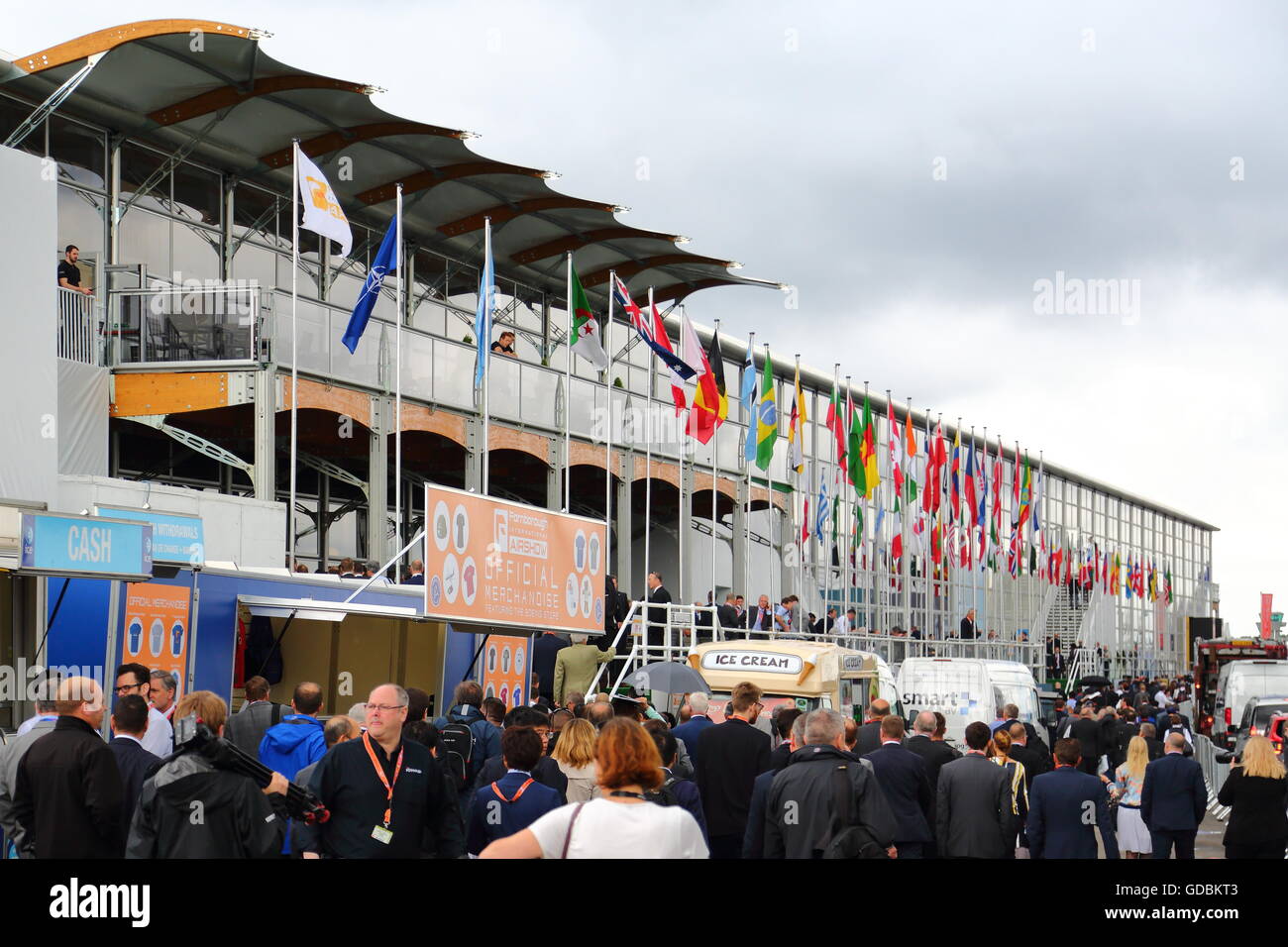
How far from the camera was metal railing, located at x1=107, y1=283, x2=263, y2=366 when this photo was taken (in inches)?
1010

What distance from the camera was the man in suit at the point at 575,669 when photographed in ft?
67.9

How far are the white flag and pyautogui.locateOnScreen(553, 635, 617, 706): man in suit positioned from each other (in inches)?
242

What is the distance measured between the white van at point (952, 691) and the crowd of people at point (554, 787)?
8740 millimetres

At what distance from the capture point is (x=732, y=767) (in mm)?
11812

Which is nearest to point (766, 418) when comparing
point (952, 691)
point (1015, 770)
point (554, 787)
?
point (952, 691)

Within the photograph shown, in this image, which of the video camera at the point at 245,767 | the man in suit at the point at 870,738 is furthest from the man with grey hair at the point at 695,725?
the video camera at the point at 245,767

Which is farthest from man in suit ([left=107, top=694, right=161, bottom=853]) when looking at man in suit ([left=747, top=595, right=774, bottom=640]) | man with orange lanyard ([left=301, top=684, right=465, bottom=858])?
man in suit ([left=747, top=595, right=774, bottom=640])

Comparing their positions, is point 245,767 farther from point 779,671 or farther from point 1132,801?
point 779,671

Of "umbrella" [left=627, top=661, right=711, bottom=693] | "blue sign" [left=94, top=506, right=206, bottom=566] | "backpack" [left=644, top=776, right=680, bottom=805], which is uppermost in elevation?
"blue sign" [left=94, top=506, right=206, bottom=566]

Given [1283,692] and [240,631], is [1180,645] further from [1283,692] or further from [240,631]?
[240,631]

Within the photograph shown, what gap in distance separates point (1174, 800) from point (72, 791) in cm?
1036

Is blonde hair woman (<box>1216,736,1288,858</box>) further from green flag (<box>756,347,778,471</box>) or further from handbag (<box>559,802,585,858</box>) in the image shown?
green flag (<box>756,347,778,471</box>)

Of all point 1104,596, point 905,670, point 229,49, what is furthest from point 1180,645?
point 229,49

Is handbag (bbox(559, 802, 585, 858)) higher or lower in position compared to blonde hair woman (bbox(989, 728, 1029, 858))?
higher
